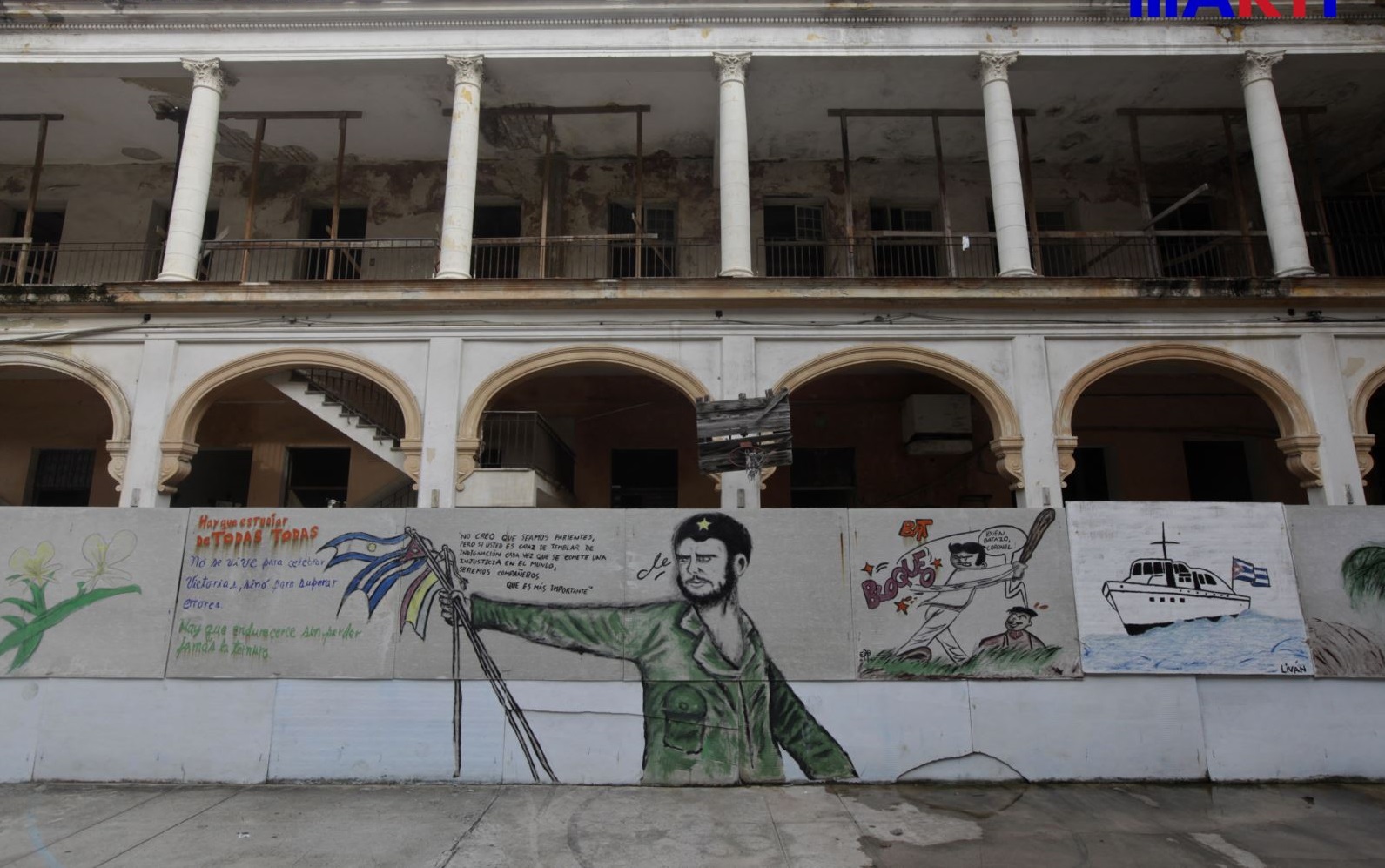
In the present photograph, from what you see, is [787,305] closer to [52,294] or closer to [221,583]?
[221,583]

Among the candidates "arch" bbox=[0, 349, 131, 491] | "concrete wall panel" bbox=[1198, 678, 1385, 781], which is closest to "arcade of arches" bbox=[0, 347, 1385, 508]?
"arch" bbox=[0, 349, 131, 491]

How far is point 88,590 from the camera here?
26.1ft

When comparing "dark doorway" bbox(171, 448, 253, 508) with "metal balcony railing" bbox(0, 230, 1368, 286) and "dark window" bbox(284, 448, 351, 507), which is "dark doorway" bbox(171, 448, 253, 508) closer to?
"dark window" bbox(284, 448, 351, 507)

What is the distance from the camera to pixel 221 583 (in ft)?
26.2

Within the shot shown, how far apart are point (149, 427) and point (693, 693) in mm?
8394

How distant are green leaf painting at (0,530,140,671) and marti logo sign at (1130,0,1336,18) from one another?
1532cm

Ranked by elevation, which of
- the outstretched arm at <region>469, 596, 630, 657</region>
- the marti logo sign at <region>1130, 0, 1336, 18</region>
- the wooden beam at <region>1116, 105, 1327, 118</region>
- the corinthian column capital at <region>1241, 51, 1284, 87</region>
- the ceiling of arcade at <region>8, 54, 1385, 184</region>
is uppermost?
the marti logo sign at <region>1130, 0, 1336, 18</region>

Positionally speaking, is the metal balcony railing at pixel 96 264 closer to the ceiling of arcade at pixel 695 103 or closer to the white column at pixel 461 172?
the ceiling of arcade at pixel 695 103

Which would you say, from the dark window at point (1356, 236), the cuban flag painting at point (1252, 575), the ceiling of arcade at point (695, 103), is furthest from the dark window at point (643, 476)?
the dark window at point (1356, 236)

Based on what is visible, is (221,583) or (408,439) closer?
(221,583)

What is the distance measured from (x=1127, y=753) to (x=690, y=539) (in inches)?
188

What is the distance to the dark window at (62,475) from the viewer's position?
14672 millimetres

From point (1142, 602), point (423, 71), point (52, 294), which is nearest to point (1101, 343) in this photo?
point (1142, 602)

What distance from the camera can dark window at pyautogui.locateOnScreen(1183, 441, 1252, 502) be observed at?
49.2 ft
